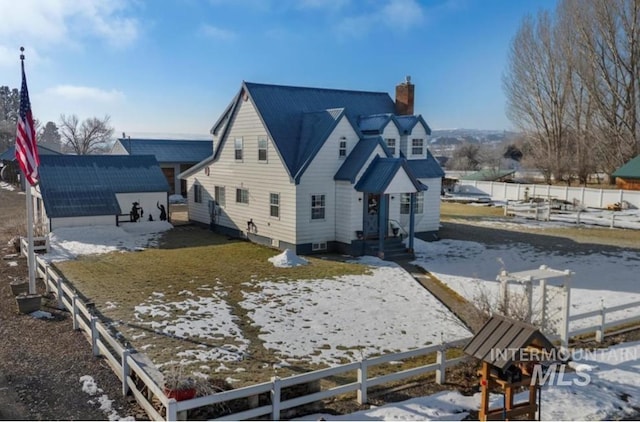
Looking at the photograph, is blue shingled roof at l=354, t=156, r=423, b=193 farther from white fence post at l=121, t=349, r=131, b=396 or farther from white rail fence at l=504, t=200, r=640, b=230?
white rail fence at l=504, t=200, r=640, b=230

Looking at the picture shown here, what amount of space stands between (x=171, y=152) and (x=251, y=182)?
864 inches

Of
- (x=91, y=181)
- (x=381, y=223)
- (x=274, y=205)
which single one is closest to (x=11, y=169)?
Answer: (x=91, y=181)

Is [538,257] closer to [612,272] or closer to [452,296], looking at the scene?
[612,272]

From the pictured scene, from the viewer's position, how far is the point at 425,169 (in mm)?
26406

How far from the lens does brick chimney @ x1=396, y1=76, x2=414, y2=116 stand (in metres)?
28.7

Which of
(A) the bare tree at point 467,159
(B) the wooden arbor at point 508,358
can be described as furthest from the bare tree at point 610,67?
(B) the wooden arbor at point 508,358

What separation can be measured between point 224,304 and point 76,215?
15.0 metres

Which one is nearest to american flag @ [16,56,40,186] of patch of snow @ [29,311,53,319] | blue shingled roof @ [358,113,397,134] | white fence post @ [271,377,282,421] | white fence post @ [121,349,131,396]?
patch of snow @ [29,311,53,319]

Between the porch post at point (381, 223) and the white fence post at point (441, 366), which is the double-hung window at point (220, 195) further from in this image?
the white fence post at point (441, 366)

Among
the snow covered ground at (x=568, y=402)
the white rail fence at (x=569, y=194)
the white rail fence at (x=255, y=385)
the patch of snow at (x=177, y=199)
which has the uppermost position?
the white rail fence at (x=569, y=194)

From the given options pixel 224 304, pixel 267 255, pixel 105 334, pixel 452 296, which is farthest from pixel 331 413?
pixel 267 255

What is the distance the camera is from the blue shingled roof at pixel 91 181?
1028 inches

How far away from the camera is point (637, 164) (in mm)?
43781

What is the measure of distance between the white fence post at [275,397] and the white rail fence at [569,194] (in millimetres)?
40990
